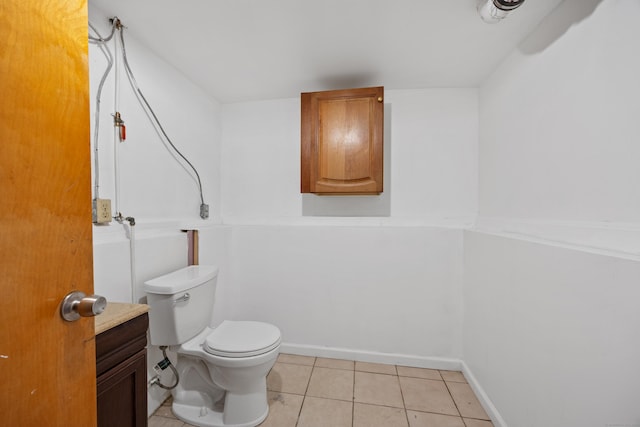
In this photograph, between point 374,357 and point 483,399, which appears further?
point 374,357

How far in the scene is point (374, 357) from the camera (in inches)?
74.4

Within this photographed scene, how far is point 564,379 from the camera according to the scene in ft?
3.01

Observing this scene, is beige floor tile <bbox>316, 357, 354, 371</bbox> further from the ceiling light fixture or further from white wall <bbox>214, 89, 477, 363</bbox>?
the ceiling light fixture

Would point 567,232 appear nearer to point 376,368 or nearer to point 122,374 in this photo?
point 376,368

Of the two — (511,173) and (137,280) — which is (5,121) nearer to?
(137,280)

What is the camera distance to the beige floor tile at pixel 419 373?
1749 millimetres

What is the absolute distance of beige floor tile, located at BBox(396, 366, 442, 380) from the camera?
175 cm

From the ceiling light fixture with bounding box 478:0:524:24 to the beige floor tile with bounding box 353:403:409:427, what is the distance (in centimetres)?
201

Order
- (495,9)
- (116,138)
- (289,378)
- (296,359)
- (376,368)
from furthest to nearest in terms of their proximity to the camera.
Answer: (296,359) → (376,368) → (289,378) → (116,138) → (495,9)

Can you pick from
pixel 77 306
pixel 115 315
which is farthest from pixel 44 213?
pixel 115 315

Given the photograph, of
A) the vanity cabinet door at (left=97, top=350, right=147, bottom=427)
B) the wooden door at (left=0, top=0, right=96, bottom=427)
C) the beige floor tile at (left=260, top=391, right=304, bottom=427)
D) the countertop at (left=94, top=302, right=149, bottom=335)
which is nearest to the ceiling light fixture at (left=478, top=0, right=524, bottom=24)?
the wooden door at (left=0, top=0, right=96, bottom=427)

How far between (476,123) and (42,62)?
2184 mm

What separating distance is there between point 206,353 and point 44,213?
3.42 feet

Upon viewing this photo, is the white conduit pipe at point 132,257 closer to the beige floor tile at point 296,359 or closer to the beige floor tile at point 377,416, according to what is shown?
the beige floor tile at point 296,359
